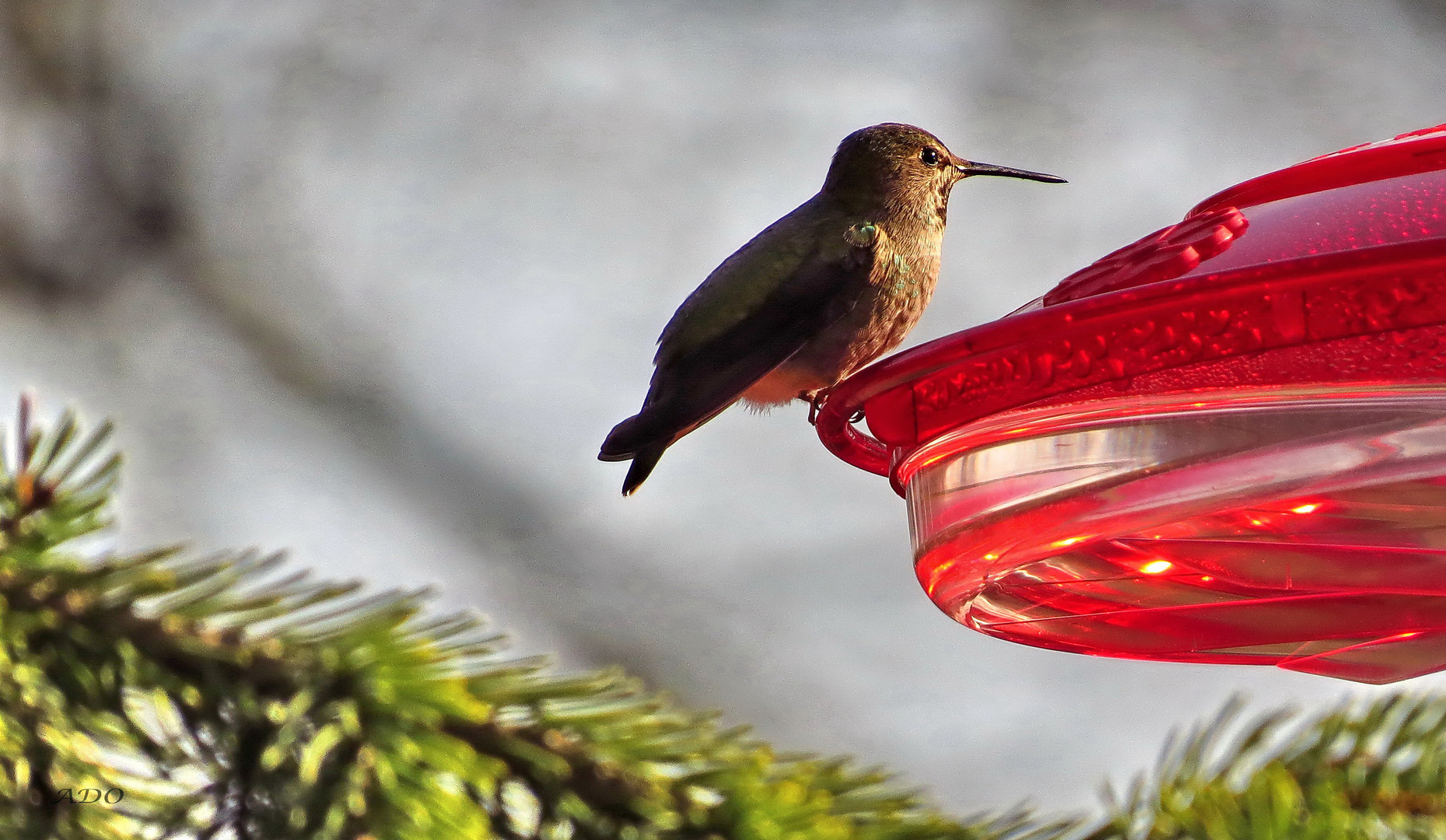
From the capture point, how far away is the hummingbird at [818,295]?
1.67m

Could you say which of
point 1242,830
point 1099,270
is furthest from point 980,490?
point 1242,830

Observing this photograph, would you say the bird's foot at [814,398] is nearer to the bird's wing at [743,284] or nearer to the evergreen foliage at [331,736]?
the bird's wing at [743,284]

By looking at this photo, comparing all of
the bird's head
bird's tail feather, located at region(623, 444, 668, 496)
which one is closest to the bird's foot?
the bird's head

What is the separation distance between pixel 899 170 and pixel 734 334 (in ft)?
2.26

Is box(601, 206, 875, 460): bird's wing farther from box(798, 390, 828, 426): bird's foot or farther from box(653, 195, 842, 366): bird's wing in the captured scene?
box(798, 390, 828, 426): bird's foot

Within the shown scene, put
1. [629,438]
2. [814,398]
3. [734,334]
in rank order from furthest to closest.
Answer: [814,398] < [734,334] < [629,438]

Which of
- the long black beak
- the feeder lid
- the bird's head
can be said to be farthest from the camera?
the bird's head

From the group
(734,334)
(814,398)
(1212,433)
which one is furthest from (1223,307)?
(814,398)

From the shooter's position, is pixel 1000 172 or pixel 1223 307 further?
pixel 1000 172

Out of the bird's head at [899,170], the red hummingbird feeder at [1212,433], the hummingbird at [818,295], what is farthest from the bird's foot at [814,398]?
the red hummingbird feeder at [1212,433]

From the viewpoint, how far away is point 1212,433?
103 cm

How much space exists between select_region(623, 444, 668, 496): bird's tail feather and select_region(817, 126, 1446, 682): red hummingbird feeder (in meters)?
0.23

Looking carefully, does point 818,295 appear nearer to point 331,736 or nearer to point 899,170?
point 899,170

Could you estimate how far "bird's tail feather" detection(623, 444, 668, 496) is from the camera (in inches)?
59.4
